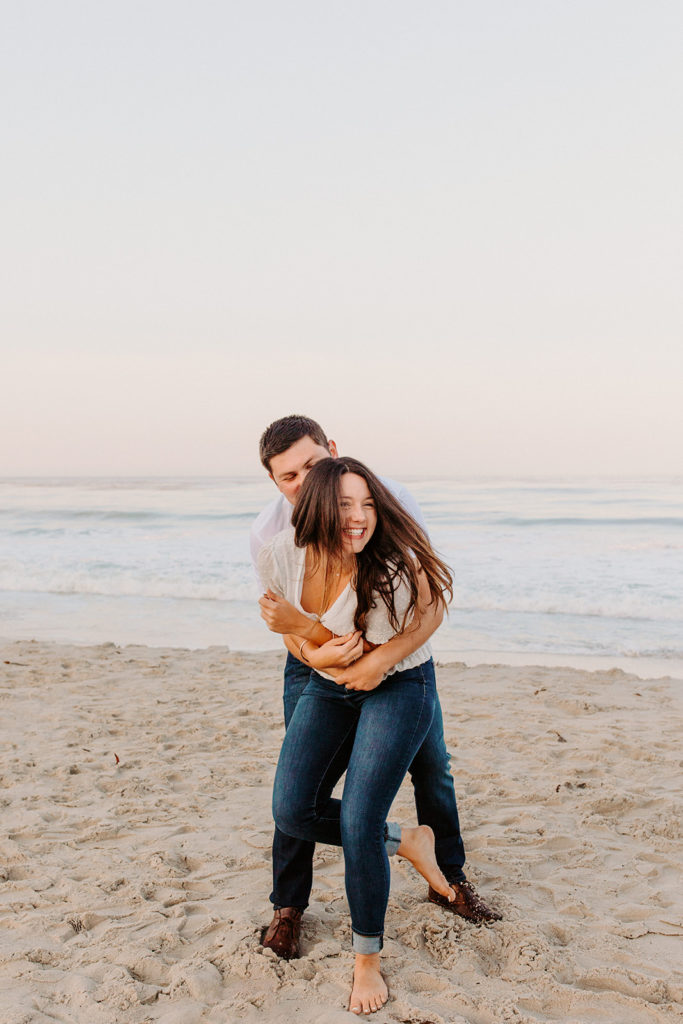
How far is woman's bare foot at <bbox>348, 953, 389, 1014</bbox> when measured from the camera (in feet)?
7.95

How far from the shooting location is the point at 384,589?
98.9 inches

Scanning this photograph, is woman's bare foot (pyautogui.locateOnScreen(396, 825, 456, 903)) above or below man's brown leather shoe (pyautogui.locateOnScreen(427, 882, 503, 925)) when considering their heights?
above

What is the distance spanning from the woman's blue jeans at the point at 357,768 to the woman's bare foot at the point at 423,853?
26 centimetres

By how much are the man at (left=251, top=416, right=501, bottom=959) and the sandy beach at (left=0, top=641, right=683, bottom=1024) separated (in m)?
0.10

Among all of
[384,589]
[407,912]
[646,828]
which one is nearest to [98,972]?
[407,912]

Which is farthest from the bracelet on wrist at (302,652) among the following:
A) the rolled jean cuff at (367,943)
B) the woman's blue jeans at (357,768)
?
the rolled jean cuff at (367,943)

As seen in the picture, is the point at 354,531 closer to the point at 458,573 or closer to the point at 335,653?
the point at 335,653

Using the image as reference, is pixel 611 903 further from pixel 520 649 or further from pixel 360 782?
pixel 520 649

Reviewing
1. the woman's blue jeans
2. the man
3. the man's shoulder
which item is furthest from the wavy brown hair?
the man's shoulder

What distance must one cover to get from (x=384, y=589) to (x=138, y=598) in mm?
10367

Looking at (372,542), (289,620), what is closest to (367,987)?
(289,620)

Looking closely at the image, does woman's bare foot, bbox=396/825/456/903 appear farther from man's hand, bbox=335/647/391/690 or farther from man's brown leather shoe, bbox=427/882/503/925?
man's hand, bbox=335/647/391/690

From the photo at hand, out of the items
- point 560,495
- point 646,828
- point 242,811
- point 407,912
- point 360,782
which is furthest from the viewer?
point 560,495

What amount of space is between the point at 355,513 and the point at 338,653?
0.44 metres
